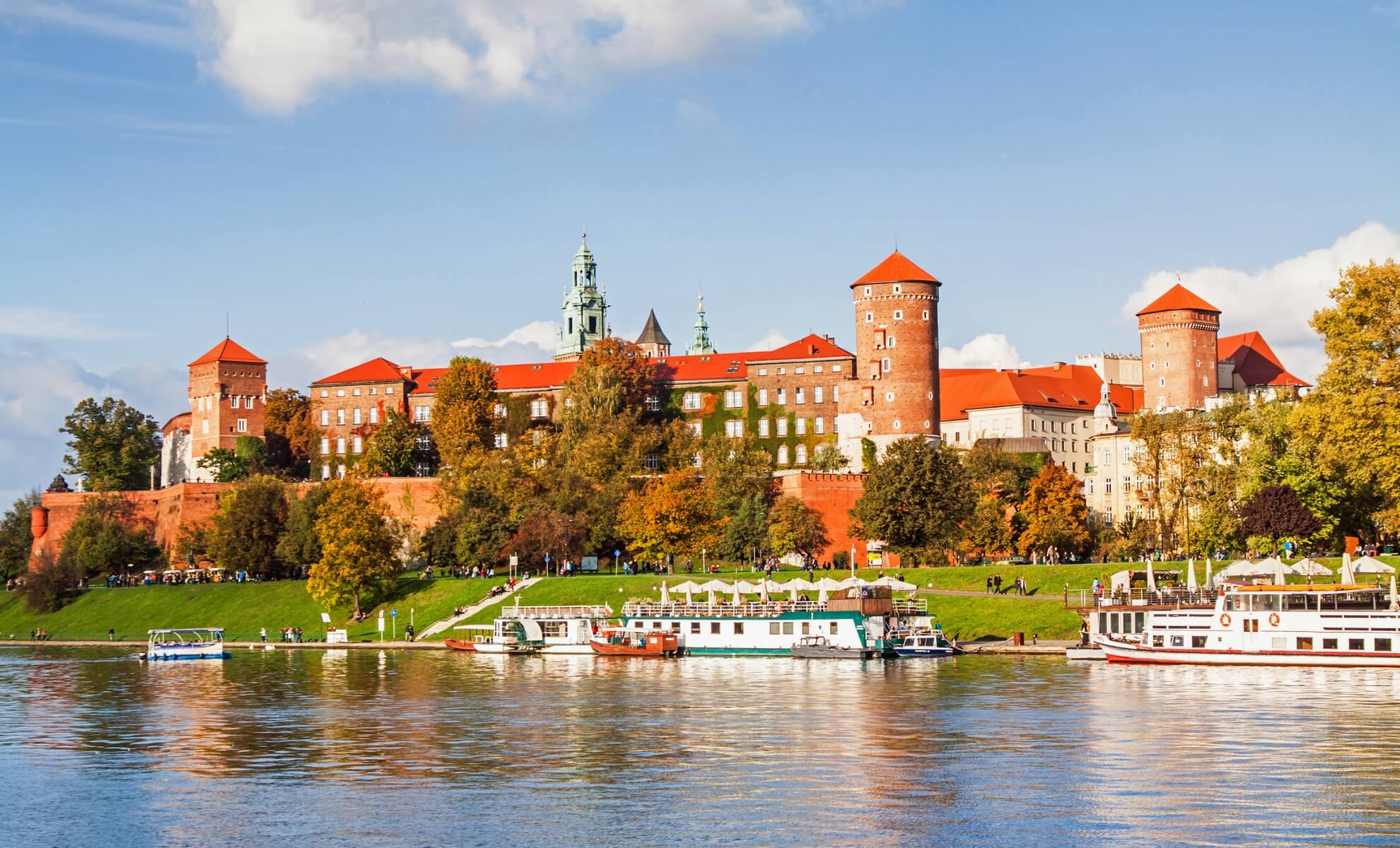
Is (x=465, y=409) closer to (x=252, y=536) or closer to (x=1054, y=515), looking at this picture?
(x=252, y=536)

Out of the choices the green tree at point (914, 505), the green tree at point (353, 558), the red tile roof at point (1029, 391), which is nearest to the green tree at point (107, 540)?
the green tree at point (353, 558)

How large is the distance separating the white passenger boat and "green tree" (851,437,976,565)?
13.3 metres

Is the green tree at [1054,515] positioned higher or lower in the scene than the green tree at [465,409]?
lower

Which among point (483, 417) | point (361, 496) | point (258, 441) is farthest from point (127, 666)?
point (258, 441)

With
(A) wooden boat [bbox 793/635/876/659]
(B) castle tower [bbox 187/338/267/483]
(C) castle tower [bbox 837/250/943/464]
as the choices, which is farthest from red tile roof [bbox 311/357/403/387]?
(A) wooden boat [bbox 793/635/876/659]

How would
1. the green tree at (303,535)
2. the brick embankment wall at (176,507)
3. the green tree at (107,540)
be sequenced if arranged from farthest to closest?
1. the brick embankment wall at (176,507)
2. the green tree at (107,540)
3. the green tree at (303,535)

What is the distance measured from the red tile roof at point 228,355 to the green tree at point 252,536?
91.4 ft

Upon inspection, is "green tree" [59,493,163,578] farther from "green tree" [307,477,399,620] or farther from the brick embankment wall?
"green tree" [307,477,399,620]

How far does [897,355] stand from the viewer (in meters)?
103

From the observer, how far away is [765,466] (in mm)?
94438

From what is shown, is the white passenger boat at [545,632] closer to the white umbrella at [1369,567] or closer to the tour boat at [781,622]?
the tour boat at [781,622]

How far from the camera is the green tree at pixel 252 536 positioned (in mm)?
88500

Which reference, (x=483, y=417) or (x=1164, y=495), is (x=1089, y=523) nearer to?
(x=1164, y=495)

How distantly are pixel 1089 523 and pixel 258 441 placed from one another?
54926 millimetres
